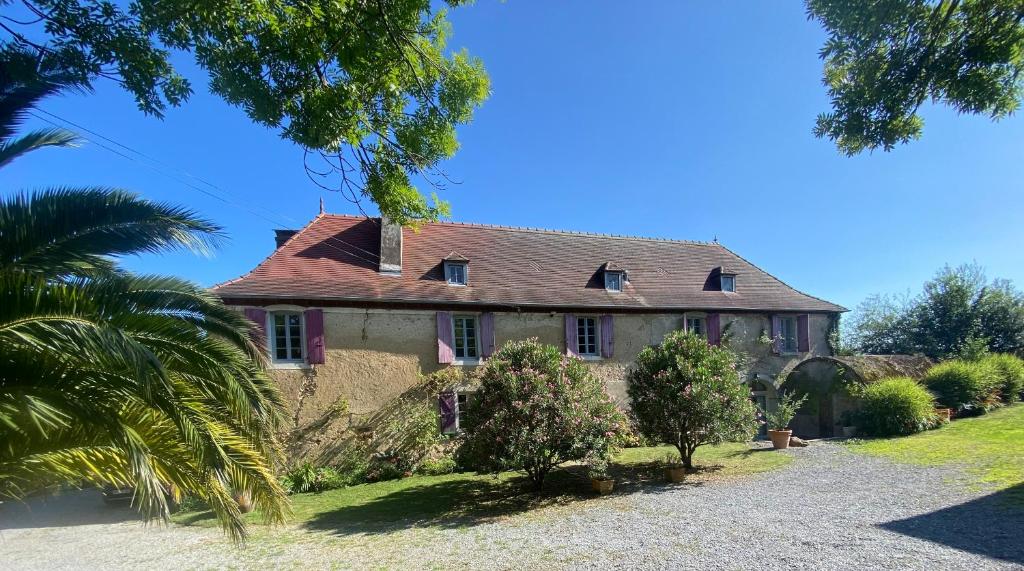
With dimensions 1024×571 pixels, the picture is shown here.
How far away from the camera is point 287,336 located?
12727 millimetres

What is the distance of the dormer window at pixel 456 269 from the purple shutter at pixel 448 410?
3241 millimetres

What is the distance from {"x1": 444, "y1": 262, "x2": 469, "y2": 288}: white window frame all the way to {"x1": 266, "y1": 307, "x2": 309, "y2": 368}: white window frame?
4088mm

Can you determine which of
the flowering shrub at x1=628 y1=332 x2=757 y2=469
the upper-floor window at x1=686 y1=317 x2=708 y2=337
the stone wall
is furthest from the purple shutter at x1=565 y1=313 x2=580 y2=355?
the upper-floor window at x1=686 y1=317 x2=708 y2=337

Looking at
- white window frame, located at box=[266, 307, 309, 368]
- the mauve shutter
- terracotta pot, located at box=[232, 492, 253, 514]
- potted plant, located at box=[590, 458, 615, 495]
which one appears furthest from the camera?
the mauve shutter

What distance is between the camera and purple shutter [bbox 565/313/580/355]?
49.9 feet

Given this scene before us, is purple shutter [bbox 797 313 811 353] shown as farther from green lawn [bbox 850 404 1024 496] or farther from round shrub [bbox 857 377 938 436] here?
green lawn [bbox 850 404 1024 496]

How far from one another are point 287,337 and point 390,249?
380 centimetres

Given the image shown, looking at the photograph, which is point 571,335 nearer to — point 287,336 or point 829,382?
point 287,336

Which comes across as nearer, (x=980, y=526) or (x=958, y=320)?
(x=980, y=526)

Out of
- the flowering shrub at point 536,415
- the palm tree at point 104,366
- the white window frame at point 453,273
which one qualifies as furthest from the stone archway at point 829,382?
the palm tree at point 104,366

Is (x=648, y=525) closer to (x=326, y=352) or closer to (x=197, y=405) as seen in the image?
(x=197, y=405)

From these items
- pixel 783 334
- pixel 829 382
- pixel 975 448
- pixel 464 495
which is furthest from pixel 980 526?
pixel 783 334

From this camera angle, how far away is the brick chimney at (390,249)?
14438 millimetres

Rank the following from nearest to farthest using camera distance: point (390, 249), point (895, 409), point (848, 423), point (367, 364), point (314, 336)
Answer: point (314, 336) < point (367, 364) < point (895, 409) < point (390, 249) < point (848, 423)
